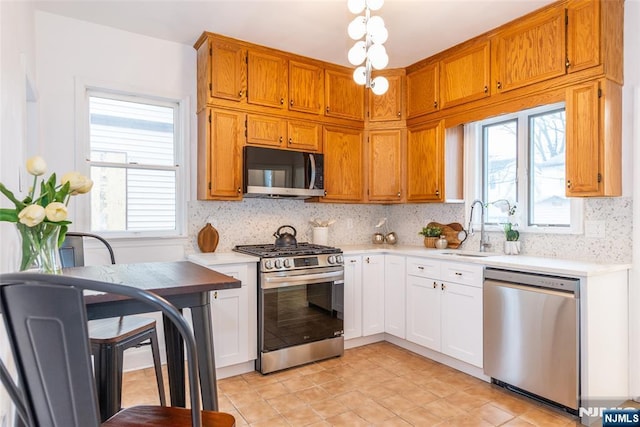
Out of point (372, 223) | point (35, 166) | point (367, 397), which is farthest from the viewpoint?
point (372, 223)

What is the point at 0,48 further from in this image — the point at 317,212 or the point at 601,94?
the point at 601,94

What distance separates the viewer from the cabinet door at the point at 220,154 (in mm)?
3217

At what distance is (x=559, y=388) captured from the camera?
236cm

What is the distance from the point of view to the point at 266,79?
3445 mm

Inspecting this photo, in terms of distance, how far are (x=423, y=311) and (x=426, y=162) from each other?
4.68 feet

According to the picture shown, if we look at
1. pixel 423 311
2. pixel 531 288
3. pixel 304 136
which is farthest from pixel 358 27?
pixel 423 311

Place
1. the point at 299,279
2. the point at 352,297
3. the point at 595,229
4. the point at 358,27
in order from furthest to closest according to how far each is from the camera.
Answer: the point at 352,297 < the point at 299,279 < the point at 595,229 < the point at 358,27

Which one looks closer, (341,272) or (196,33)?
(196,33)

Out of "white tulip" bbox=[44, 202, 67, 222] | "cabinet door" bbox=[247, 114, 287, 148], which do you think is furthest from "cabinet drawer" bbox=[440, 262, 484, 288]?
"white tulip" bbox=[44, 202, 67, 222]

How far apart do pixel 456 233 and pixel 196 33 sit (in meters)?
2.97

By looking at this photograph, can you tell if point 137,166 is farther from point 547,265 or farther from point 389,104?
point 547,265

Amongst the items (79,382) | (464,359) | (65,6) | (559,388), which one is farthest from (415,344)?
(65,6)

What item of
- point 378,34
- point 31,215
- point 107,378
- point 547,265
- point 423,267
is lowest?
point 107,378

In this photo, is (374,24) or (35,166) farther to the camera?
(374,24)
